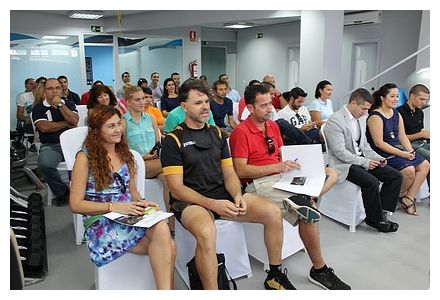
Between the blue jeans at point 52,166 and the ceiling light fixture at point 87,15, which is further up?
the ceiling light fixture at point 87,15

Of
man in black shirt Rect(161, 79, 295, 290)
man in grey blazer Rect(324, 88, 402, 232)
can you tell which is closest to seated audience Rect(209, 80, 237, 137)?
man in grey blazer Rect(324, 88, 402, 232)

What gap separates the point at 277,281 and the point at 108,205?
108cm

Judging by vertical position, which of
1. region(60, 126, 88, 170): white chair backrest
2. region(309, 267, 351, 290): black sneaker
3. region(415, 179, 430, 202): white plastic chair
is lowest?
region(309, 267, 351, 290): black sneaker

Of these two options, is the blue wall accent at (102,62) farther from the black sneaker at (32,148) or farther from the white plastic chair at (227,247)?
the white plastic chair at (227,247)

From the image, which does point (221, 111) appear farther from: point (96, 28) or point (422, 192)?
point (96, 28)

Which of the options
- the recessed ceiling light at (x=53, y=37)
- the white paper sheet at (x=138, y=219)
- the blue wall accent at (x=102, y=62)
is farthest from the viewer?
the blue wall accent at (x=102, y=62)

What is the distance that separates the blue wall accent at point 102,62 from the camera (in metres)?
9.35

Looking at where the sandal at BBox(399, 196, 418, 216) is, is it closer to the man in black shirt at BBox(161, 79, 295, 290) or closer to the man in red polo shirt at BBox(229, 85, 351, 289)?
the man in red polo shirt at BBox(229, 85, 351, 289)

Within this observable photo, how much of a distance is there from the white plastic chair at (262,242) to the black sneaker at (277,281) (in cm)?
24

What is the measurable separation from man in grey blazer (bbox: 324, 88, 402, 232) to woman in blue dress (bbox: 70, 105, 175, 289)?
1.86 metres

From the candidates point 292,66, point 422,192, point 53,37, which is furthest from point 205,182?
point 292,66

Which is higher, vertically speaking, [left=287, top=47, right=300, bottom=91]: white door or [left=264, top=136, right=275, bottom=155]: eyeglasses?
[left=287, top=47, right=300, bottom=91]: white door

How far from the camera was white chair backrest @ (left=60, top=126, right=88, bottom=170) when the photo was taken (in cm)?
290

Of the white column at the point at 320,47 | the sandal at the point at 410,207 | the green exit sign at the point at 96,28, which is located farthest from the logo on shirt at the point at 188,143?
the green exit sign at the point at 96,28
